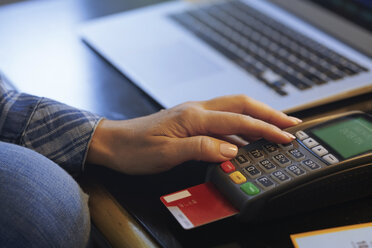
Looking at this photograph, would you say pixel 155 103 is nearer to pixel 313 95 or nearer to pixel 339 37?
pixel 313 95

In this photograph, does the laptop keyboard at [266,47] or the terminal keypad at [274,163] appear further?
the laptop keyboard at [266,47]

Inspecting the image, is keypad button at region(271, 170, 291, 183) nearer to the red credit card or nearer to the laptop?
the red credit card

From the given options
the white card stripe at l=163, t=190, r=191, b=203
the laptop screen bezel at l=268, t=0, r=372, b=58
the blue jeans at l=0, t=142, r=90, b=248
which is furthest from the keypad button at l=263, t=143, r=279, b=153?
the laptop screen bezel at l=268, t=0, r=372, b=58

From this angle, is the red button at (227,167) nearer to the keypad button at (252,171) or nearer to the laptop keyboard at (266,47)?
the keypad button at (252,171)

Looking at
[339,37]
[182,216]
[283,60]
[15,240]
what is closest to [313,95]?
[283,60]

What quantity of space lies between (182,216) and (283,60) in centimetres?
43

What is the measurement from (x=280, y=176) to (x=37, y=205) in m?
0.25

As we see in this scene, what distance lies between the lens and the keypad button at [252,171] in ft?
1.61

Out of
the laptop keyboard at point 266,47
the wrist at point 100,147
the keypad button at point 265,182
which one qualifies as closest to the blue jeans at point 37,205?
the wrist at point 100,147

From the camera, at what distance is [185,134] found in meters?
0.57

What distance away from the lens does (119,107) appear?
0.71 meters

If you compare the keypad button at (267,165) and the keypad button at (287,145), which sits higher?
the keypad button at (287,145)

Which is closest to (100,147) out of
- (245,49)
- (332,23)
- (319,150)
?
(319,150)

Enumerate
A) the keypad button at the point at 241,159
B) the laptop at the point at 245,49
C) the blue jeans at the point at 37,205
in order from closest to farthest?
the blue jeans at the point at 37,205, the keypad button at the point at 241,159, the laptop at the point at 245,49
